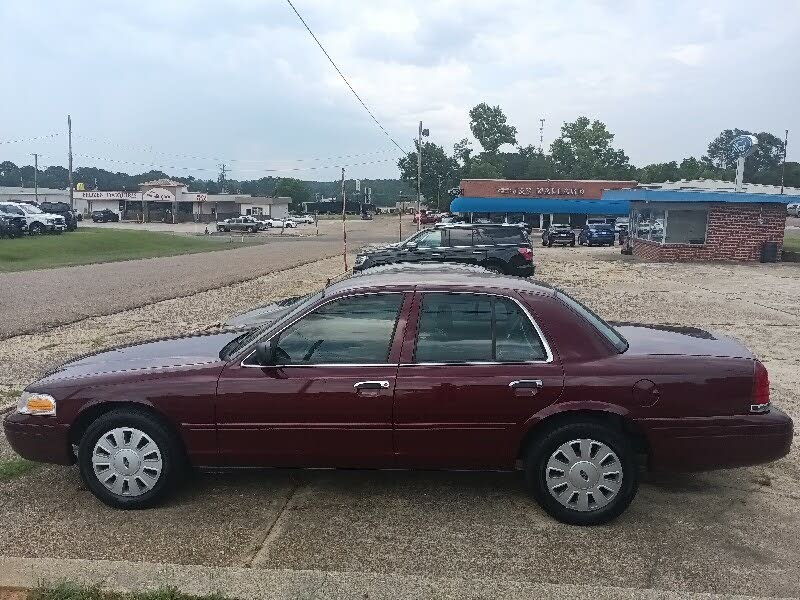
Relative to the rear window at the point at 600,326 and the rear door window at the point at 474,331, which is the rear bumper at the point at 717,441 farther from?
the rear door window at the point at 474,331

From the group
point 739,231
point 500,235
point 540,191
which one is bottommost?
point 500,235

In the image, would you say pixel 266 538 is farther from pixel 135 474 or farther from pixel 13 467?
pixel 13 467

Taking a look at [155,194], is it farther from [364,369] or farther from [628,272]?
[364,369]

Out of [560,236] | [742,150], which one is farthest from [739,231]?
[560,236]

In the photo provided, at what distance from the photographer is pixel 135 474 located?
4449 millimetres

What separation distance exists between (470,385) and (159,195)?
319 feet

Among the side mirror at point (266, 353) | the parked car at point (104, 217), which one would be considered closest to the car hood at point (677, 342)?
the side mirror at point (266, 353)

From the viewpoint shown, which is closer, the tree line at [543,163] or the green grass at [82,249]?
the green grass at [82,249]

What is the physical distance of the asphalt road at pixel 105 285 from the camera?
509 inches

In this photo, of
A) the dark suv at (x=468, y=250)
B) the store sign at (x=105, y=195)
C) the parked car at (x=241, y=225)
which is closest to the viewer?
the dark suv at (x=468, y=250)

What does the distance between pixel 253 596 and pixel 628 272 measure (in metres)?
21.3

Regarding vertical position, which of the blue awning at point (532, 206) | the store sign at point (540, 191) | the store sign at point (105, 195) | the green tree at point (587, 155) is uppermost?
the green tree at point (587, 155)

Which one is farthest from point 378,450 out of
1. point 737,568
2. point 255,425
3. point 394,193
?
point 394,193

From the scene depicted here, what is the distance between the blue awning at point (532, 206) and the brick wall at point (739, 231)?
97.3 feet
